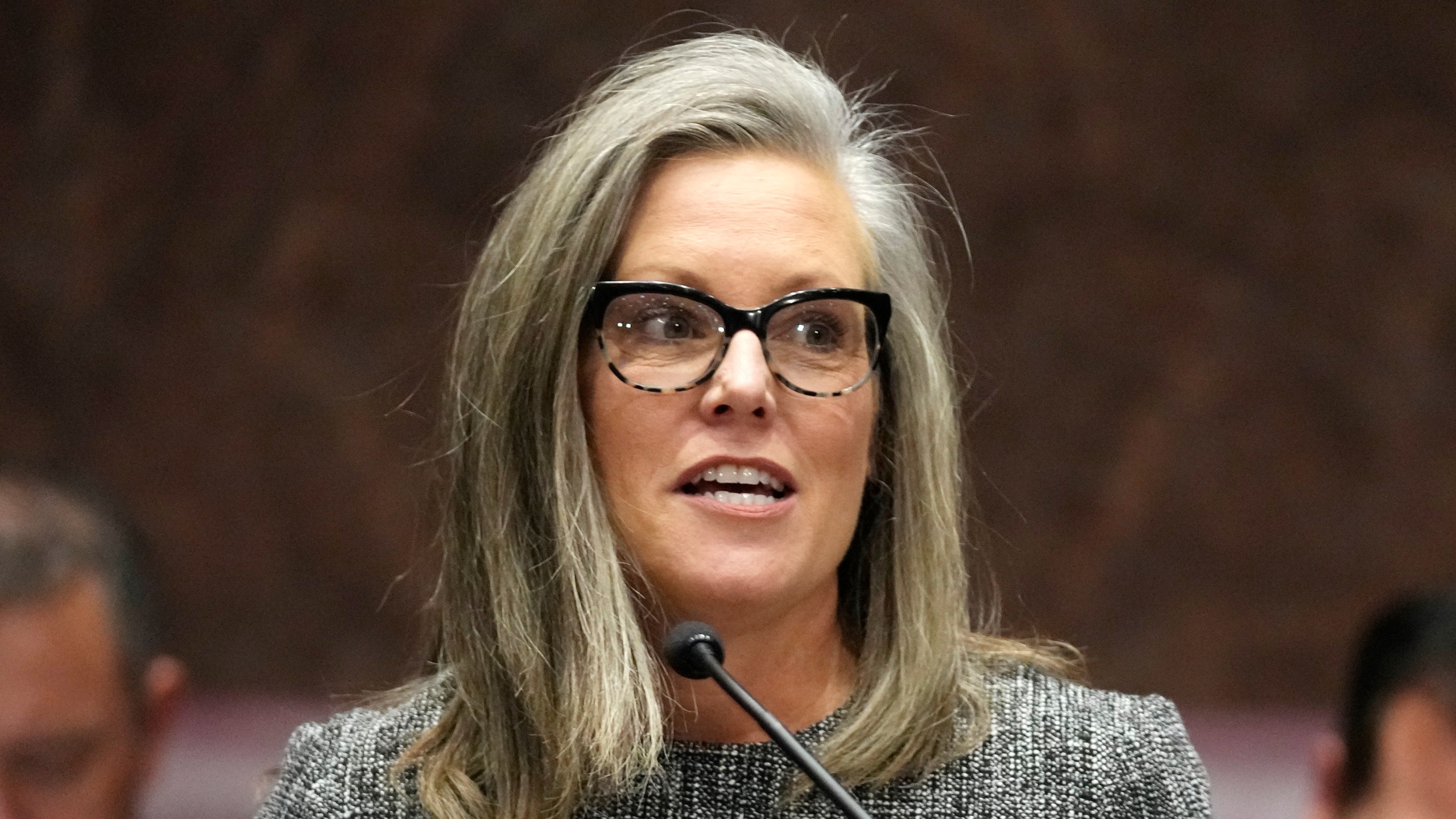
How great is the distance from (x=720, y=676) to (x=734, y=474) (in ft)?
0.68

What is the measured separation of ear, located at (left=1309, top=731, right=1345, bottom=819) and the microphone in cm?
49

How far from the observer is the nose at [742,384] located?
1.62 metres

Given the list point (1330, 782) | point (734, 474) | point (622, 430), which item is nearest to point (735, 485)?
point (734, 474)

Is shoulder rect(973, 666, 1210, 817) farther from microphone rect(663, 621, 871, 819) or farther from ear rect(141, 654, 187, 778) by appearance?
ear rect(141, 654, 187, 778)

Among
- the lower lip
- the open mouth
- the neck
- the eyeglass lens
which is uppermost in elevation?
the eyeglass lens

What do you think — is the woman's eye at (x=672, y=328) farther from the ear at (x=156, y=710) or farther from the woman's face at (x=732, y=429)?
the ear at (x=156, y=710)

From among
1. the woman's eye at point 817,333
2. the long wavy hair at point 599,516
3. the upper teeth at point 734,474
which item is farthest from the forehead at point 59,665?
the woman's eye at point 817,333

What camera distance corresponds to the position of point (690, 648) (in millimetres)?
1533

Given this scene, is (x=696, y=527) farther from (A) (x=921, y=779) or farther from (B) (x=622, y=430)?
(A) (x=921, y=779)

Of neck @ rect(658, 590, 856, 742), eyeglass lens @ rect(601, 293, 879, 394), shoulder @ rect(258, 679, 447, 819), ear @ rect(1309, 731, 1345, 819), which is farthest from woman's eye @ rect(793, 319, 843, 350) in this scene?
ear @ rect(1309, 731, 1345, 819)

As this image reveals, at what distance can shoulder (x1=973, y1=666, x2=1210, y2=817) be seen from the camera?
170 centimetres

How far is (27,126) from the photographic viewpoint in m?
3.09

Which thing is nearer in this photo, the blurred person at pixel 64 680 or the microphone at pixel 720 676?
the microphone at pixel 720 676

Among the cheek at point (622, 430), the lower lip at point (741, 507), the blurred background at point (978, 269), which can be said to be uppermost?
the blurred background at point (978, 269)
